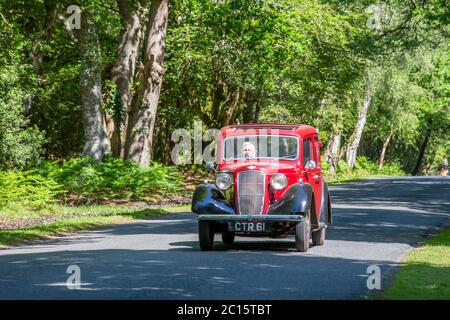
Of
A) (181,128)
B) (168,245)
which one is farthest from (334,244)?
(181,128)

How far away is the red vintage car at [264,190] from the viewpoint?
52.5ft

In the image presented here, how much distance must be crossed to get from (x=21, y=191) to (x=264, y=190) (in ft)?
40.3

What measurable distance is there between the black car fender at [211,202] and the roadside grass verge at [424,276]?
327 centimetres

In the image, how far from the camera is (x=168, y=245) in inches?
693

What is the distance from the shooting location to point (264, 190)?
16.2 m

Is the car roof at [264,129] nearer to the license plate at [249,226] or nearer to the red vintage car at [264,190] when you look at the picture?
the red vintage car at [264,190]

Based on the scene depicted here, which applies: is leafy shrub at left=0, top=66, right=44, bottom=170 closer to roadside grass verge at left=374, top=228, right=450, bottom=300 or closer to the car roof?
the car roof

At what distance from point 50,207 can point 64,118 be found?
23.0 meters

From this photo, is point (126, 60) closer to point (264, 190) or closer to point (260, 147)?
point (260, 147)

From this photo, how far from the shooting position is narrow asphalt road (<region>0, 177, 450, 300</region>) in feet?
36.3

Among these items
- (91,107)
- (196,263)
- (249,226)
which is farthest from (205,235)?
(91,107)

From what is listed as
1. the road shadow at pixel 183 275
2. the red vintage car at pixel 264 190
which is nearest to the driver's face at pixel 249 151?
the red vintage car at pixel 264 190

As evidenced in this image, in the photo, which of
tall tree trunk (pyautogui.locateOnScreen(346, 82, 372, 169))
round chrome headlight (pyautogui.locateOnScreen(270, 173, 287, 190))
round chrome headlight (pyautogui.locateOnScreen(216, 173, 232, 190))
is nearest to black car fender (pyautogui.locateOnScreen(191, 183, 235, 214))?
round chrome headlight (pyautogui.locateOnScreen(216, 173, 232, 190))
